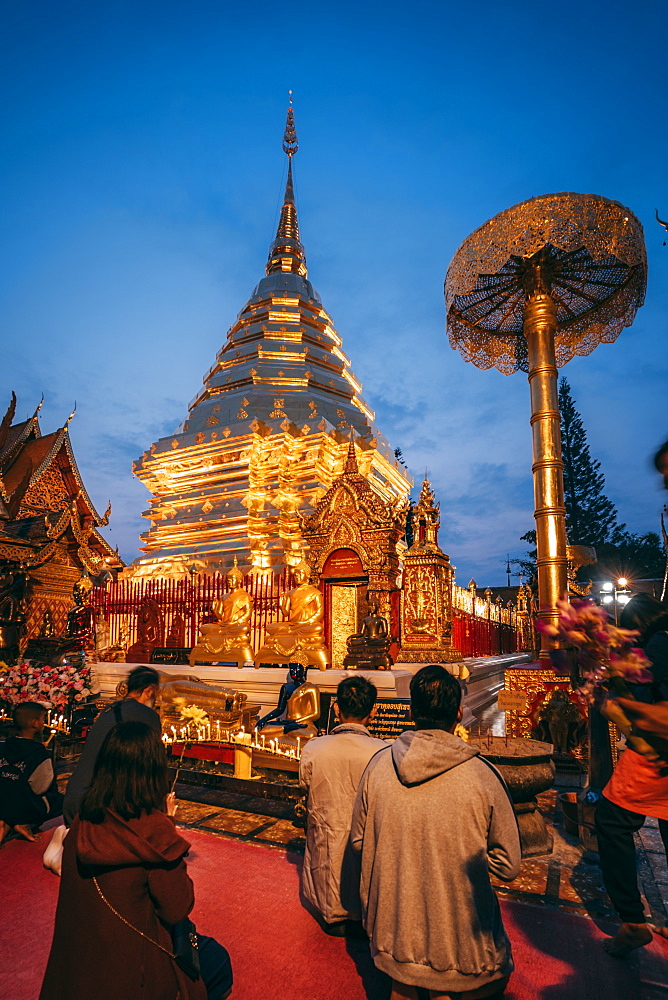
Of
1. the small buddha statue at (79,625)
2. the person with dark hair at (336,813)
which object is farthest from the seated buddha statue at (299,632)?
the person with dark hair at (336,813)

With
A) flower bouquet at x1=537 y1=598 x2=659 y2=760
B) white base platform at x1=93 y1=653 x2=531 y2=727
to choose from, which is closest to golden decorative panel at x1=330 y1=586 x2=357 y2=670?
white base platform at x1=93 y1=653 x2=531 y2=727

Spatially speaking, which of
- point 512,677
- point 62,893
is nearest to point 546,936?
point 62,893

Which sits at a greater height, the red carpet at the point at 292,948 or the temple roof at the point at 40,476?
the temple roof at the point at 40,476

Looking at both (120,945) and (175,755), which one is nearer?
(120,945)

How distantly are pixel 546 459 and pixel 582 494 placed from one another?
87.6 ft

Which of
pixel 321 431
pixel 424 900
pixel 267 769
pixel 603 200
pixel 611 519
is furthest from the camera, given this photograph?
pixel 611 519

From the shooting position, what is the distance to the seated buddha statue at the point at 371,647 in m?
8.03

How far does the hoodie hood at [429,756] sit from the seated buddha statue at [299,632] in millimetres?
6973

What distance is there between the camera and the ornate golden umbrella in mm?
7082

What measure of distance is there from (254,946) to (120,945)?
130 centimetres

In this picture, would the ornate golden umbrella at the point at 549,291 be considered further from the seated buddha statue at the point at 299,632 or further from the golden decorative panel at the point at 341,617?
the golden decorative panel at the point at 341,617

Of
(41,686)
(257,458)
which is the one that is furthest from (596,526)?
(41,686)

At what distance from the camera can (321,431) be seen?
16.3 m

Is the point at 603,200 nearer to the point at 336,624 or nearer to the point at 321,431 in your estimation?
the point at 336,624
